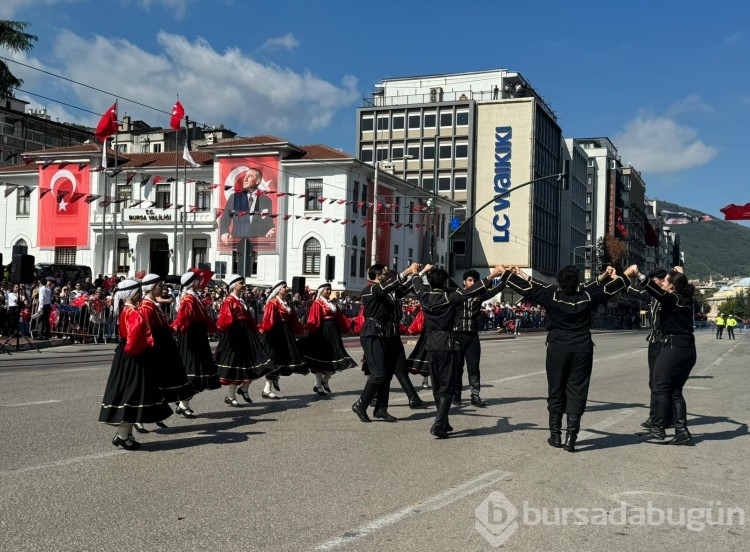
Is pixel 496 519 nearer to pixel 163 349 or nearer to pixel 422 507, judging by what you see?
pixel 422 507

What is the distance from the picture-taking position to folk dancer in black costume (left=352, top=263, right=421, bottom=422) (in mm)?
10195

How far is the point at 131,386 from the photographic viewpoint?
820cm

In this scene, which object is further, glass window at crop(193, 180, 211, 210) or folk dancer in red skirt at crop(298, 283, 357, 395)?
glass window at crop(193, 180, 211, 210)

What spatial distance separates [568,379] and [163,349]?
14.1ft

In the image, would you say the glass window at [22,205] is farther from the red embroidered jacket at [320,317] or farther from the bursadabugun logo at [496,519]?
the bursadabugun logo at [496,519]

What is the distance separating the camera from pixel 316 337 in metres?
12.9

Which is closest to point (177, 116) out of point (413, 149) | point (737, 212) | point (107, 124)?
point (107, 124)

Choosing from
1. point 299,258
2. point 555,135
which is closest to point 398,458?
point 299,258

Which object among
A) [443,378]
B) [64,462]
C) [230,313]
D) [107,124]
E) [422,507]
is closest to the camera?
[422,507]

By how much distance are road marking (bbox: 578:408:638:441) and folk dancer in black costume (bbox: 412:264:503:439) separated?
1.60 meters

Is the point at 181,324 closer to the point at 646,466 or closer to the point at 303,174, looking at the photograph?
the point at 646,466

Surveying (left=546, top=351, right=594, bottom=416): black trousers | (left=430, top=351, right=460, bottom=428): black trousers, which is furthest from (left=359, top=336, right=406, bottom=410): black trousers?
(left=546, top=351, right=594, bottom=416): black trousers

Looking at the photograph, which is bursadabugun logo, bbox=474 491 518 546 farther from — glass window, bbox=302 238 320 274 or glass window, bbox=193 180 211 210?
glass window, bbox=193 180 211 210

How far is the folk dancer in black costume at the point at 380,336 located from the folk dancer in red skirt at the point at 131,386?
273 centimetres
